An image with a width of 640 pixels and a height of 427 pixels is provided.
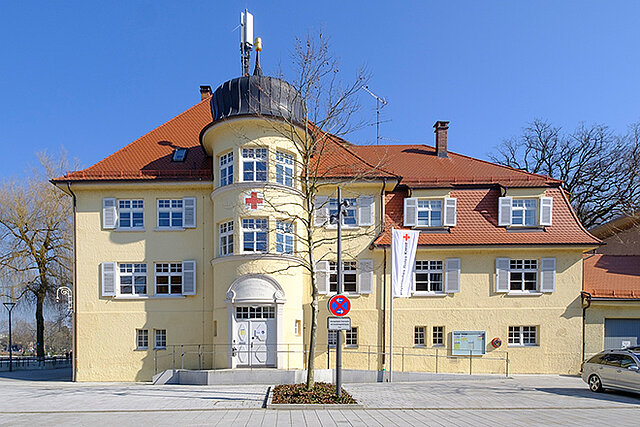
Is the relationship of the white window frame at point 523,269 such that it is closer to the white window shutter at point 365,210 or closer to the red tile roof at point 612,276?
the red tile roof at point 612,276

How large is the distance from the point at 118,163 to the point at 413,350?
15.2 m

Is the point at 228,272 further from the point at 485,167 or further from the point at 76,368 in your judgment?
the point at 485,167

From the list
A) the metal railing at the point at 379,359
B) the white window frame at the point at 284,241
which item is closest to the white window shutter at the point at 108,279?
Answer: the metal railing at the point at 379,359

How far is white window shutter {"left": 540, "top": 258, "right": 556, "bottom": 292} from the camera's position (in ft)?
69.1

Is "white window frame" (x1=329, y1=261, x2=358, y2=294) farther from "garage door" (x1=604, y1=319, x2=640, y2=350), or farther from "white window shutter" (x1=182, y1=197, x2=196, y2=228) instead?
"garage door" (x1=604, y1=319, x2=640, y2=350)

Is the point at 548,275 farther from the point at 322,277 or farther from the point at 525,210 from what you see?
the point at 322,277

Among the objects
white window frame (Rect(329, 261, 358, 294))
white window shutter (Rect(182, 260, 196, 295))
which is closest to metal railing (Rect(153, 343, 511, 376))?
white window shutter (Rect(182, 260, 196, 295))

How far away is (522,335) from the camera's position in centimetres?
2106

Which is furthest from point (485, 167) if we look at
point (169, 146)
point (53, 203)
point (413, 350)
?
point (53, 203)

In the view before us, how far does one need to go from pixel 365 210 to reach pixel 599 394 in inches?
428

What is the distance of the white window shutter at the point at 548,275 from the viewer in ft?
69.1

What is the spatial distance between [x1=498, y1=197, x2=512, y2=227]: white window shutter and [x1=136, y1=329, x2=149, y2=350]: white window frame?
15.9 meters

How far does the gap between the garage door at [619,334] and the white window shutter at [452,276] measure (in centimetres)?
655

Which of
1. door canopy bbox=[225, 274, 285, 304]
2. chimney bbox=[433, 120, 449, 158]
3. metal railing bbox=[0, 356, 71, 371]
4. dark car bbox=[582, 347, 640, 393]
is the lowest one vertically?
metal railing bbox=[0, 356, 71, 371]
